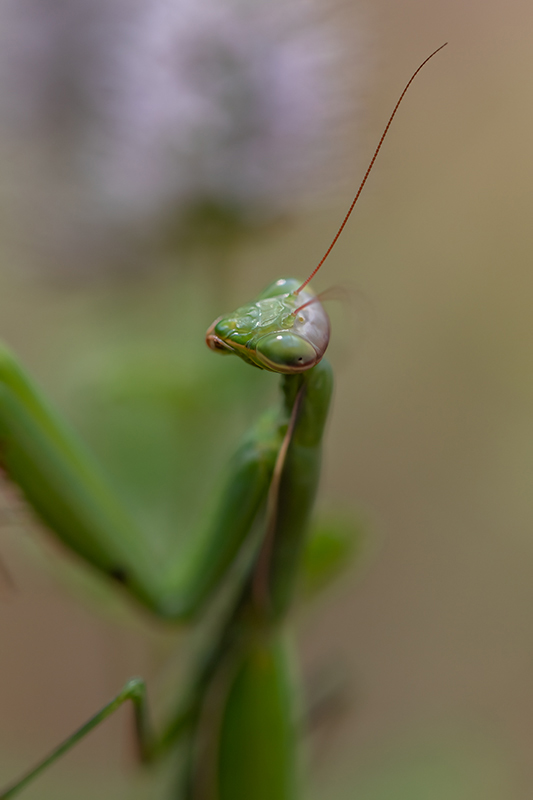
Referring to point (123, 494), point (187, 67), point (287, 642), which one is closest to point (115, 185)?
point (187, 67)

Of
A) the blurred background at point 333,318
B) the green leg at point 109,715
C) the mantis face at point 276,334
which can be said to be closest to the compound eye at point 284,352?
the mantis face at point 276,334

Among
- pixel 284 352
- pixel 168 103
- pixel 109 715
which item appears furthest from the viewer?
pixel 168 103

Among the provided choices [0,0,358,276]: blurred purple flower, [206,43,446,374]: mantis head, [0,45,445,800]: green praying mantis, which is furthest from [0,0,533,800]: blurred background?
[206,43,446,374]: mantis head

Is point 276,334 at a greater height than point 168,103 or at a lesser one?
lesser

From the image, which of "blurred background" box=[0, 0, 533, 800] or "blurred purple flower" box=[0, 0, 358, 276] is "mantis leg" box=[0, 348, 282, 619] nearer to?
"blurred background" box=[0, 0, 533, 800]

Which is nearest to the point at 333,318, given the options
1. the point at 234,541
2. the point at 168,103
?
the point at 168,103

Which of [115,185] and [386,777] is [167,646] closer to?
[386,777]

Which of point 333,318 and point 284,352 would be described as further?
point 333,318

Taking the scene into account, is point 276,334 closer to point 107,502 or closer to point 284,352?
point 284,352
